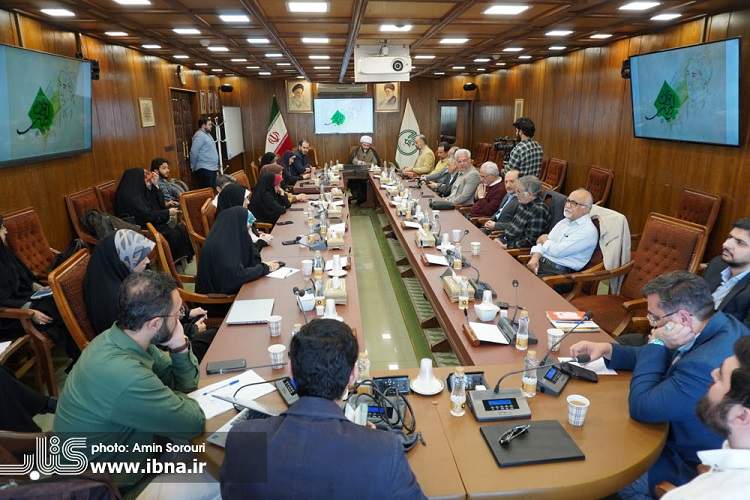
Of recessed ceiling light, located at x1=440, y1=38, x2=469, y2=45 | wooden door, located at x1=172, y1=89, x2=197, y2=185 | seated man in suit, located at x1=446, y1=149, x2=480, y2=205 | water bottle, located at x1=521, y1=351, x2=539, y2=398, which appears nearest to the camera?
water bottle, located at x1=521, y1=351, x2=539, y2=398

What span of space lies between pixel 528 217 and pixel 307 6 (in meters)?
2.46

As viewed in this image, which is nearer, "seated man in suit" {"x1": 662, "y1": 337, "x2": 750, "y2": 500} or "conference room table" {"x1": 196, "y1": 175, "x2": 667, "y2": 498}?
"seated man in suit" {"x1": 662, "y1": 337, "x2": 750, "y2": 500}

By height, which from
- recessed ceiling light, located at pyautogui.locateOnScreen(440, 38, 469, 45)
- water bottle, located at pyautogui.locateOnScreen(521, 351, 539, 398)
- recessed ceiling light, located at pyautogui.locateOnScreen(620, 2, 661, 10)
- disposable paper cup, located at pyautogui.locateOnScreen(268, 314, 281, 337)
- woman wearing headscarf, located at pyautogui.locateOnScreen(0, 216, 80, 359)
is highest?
recessed ceiling light, located at pyautogui.locateOnScreen(440, 38, 469, 45)

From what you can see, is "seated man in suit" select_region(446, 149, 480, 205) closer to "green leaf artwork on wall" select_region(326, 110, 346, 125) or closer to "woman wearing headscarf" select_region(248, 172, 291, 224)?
"woman wearing headscarf" select_region(248, 172, 291, 224)

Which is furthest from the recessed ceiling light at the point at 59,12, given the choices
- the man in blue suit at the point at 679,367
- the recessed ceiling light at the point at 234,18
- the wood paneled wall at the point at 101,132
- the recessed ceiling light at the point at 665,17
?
the recessed ceiling light at the point at 665,17

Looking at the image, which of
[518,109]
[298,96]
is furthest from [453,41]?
[298,96]

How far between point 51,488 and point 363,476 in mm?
625

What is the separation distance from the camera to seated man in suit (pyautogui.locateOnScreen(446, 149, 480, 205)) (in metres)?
5.73

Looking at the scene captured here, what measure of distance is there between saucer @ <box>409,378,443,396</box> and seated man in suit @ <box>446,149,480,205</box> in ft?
13.5

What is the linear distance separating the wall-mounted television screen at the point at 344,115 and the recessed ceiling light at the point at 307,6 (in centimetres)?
785

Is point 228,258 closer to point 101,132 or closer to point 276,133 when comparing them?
point 101,132

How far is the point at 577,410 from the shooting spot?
1.48m

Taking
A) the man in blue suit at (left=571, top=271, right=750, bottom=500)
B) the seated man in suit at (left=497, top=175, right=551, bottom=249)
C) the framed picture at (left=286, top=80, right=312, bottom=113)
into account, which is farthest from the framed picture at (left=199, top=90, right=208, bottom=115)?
the man in blue suit at (left=571, top=271, right=750, bottom=500)

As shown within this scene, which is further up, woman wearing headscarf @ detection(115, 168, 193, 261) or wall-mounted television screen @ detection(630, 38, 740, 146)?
wall-mounted television screen @ detection(630, 38, 740, 146)
